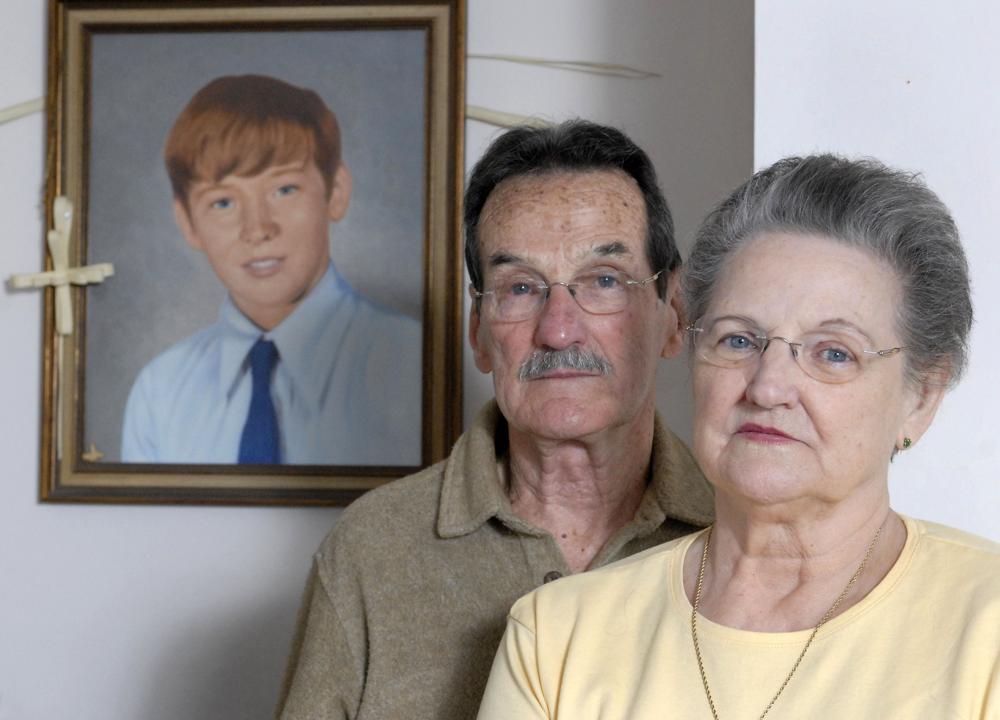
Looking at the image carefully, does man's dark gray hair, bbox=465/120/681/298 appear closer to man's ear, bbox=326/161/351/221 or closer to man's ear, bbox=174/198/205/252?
man's ear, bbox=326/161/351/221

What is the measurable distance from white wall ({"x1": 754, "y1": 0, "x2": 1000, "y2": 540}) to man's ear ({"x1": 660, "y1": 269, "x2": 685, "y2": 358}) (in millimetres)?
251

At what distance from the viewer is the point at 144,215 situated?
2.65 meters

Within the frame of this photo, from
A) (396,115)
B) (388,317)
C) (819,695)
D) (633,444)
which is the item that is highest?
(396,115)

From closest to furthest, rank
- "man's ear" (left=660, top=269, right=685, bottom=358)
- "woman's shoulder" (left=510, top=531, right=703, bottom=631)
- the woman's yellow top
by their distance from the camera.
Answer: the woman's yellow top
"woman's shoulder" (left=510, top=531, right=703, bottom=631)
"man's ear" (left=660, top=269, right=685, bottom=358)

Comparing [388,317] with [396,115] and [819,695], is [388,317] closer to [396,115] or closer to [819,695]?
[396,115]

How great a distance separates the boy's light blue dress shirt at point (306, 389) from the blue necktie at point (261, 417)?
0.01 meters

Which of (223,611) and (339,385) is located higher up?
(339,385)

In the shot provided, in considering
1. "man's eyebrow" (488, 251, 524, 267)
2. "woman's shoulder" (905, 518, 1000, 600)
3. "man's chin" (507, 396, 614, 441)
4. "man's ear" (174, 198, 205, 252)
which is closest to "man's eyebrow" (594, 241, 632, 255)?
"man's eyebrow" (488, 251, 524, 267)

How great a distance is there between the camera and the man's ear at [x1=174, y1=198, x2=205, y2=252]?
2635mm

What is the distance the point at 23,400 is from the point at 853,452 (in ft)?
6.44

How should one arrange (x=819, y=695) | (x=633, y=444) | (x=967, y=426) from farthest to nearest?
1. (x=633, y=444)
2. (x=967, y=426)
3. (x=819, y=695)

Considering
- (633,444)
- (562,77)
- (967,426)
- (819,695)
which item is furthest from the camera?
(562,77)

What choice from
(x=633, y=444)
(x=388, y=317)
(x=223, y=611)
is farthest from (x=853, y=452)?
(x=223, y=611)

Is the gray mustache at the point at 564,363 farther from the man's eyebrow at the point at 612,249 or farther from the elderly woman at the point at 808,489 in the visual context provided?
the elderly woman at the point at 808,489
